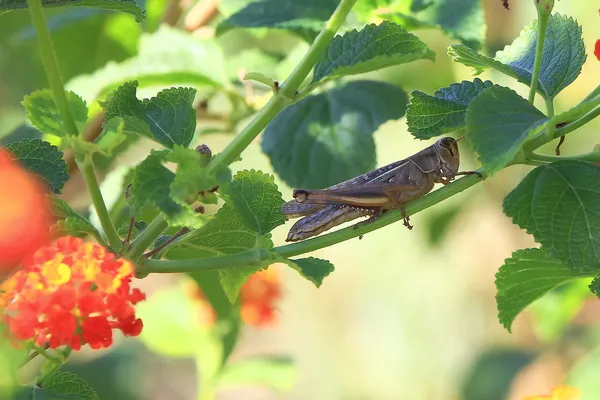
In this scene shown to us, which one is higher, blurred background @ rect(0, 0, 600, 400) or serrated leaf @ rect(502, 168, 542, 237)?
blurred background @ rect(0, 0, 600, 400)

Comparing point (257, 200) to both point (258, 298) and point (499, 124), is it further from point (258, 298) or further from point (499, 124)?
point (258, 298)

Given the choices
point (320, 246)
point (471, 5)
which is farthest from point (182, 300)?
point (320, 246)

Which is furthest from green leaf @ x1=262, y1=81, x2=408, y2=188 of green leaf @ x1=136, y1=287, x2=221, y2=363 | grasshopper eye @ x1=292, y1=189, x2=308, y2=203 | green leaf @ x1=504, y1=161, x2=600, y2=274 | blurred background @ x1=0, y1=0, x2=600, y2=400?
green leaf @ x1=136, y1=287, x2=221, y2=363

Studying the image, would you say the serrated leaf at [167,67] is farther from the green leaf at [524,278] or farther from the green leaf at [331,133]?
the green leaf at [524,278]

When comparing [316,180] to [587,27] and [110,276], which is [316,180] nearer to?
[110,276]

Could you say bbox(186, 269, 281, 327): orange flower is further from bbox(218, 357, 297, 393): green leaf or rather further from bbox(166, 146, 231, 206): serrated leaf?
bbox(166, 146, 231, 206): serrated leaf

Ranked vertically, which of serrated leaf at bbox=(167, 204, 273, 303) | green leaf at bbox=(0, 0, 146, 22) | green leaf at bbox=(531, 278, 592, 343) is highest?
green leaf at bbox=(531, 278, 592, 343)

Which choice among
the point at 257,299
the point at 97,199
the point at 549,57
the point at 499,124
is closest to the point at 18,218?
the point at 97,199
